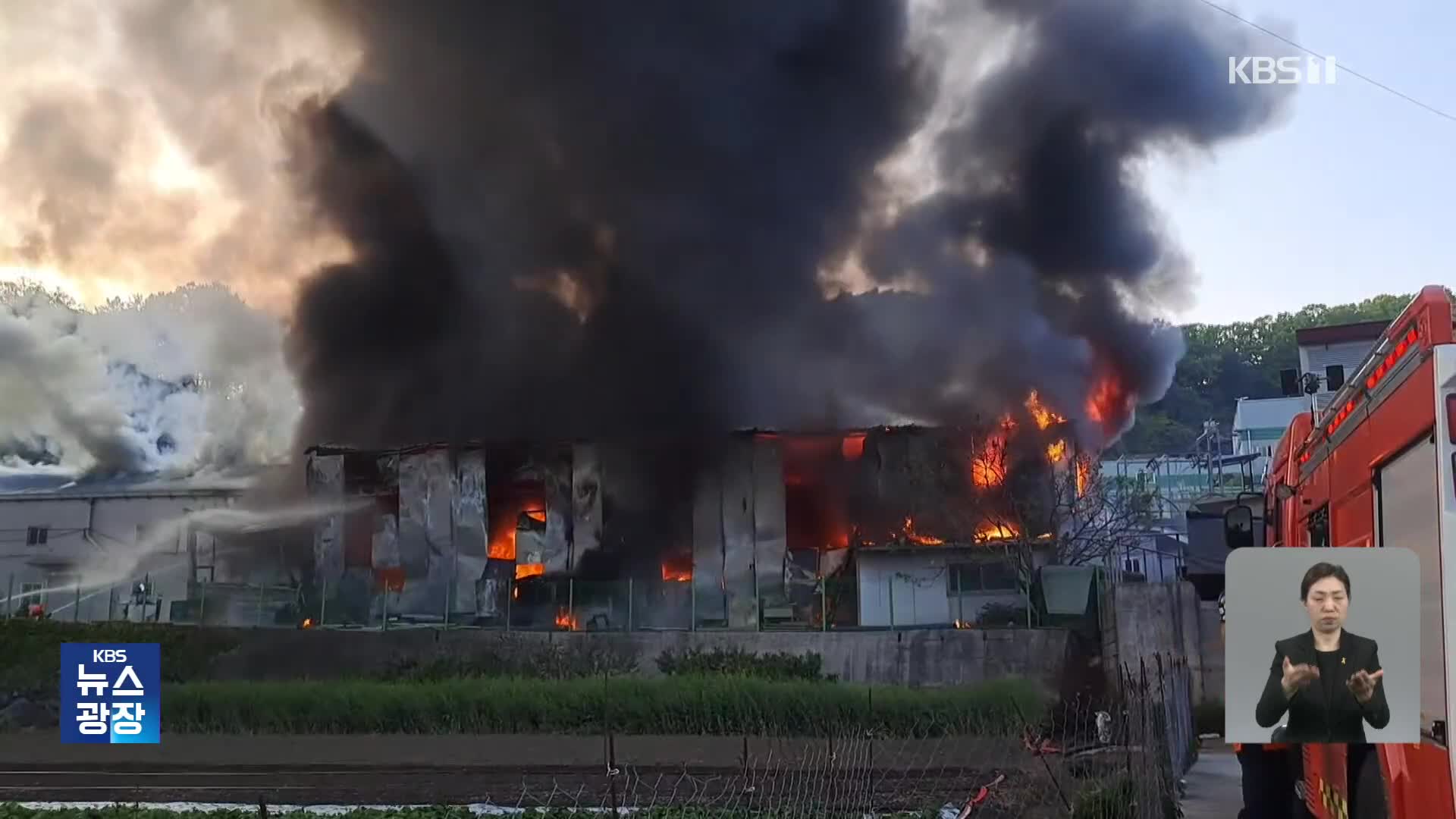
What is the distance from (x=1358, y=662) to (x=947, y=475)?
26707 mm

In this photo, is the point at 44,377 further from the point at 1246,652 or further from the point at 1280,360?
the point at 1280,360

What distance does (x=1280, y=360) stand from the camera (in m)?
76.7

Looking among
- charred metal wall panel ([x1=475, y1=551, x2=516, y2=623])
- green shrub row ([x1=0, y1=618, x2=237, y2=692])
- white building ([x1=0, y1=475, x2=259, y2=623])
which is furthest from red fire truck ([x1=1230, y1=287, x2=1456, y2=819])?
white building ([x1=0, y1=475, x2=259, y2=623])

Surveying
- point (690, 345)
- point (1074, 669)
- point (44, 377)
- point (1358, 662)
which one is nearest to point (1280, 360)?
point (690, 345)

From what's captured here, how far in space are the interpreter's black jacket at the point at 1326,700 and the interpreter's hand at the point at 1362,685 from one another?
0.01 metres

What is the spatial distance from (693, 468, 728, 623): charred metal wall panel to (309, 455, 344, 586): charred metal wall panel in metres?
10.1

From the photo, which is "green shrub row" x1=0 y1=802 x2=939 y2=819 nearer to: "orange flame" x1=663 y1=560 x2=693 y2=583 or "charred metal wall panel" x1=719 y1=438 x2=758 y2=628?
"charred metal wall panel" x1=719 y1=438 x2=758 y2=628

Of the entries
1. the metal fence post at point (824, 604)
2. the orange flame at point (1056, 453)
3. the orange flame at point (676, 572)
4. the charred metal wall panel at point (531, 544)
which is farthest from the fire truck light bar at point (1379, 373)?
the charred metal wall panel at point (531, 544)

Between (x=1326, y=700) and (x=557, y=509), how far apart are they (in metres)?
29.7

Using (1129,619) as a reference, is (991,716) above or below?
below

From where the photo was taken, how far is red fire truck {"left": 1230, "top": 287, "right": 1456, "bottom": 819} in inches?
172

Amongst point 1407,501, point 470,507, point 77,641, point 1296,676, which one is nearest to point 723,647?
point 470,507

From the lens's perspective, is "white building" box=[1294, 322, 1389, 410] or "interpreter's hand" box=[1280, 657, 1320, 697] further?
"white building" box=[1294, 322, 1389, 410]

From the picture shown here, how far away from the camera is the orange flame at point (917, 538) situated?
29.4m
